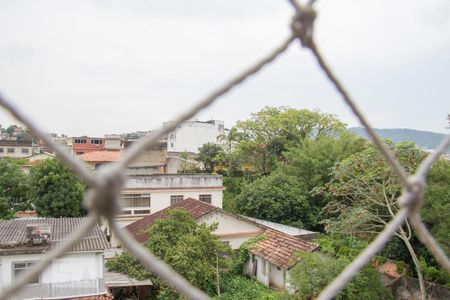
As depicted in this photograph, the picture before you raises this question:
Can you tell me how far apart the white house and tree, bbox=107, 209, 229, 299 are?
1187 millimetres

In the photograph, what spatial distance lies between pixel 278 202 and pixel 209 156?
887 centimetres

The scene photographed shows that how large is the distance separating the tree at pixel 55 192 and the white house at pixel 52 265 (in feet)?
16.4

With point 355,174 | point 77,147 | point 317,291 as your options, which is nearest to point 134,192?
point 355,174

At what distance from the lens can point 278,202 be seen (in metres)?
14.8

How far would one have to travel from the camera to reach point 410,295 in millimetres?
9109

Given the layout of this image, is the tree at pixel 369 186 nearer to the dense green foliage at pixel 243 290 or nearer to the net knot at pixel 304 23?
the dense green foliage at pixel 243 290

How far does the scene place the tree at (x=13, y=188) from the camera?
15.3 metres

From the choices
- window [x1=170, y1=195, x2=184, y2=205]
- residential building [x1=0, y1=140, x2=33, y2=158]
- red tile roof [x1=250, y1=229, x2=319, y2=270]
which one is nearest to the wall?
red tile roof [x1=250, y1=229, x2=319, y2=270]

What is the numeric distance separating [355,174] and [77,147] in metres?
26.9

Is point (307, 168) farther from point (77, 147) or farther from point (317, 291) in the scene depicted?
point (77, 147)

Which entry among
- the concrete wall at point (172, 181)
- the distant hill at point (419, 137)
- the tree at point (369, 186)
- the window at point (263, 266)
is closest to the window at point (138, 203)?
the concrete wall at point (172, 181)

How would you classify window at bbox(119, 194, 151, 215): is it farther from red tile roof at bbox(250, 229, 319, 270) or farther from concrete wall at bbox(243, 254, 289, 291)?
red tile roof at bbox(250, 229, 319, 270)

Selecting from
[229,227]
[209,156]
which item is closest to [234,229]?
[229,227]

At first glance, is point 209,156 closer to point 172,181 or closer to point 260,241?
point 172,181
